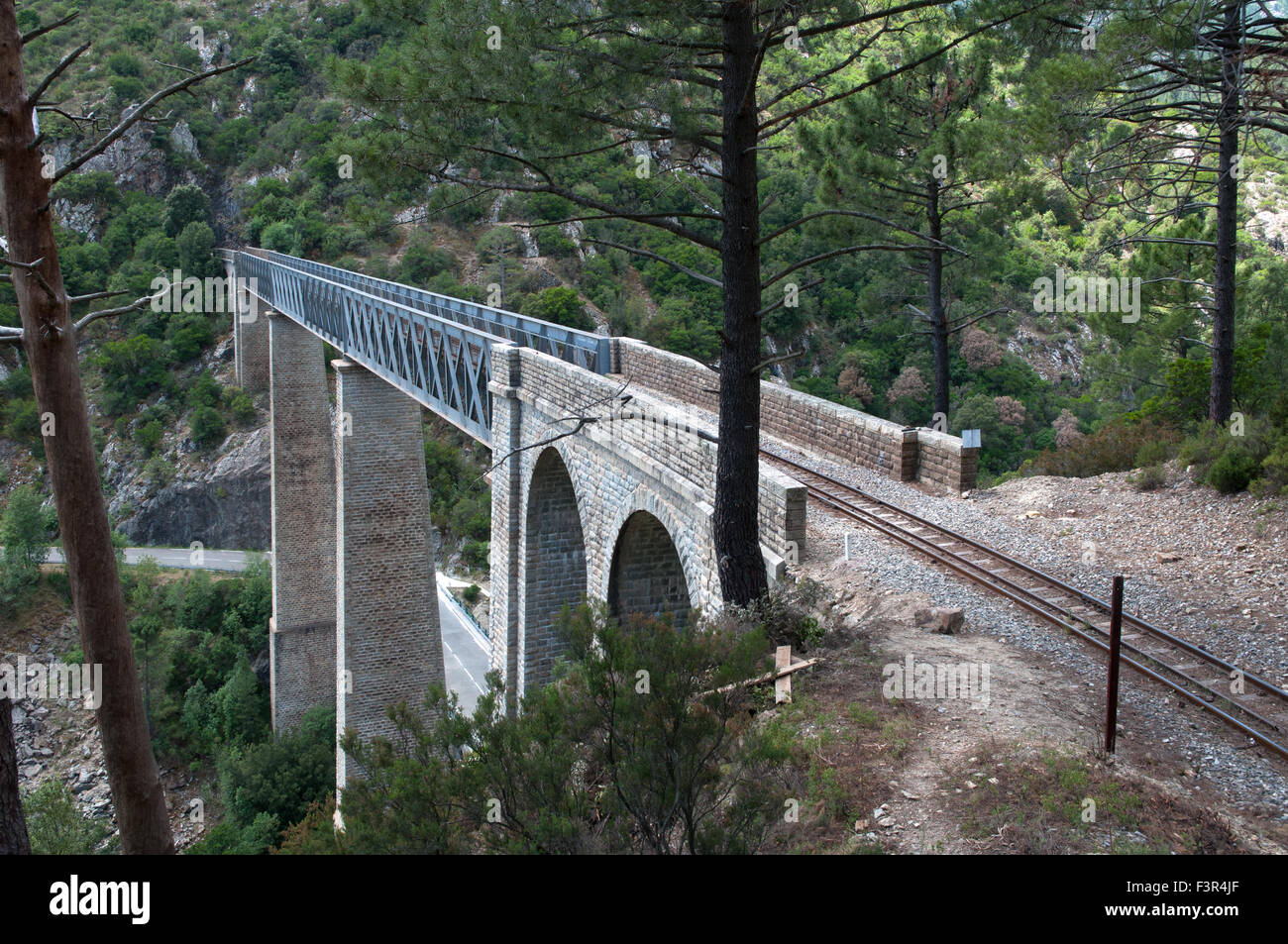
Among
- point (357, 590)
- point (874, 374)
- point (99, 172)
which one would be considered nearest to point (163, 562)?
point (357, 590)

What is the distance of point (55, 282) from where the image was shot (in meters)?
3.56

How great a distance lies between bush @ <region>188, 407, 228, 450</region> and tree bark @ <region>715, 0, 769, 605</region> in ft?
→ 104

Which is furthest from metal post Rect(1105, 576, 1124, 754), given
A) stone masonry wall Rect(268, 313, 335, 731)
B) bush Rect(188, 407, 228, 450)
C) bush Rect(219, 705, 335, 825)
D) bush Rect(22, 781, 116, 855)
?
bush Rect(188, 407, 228, 450)

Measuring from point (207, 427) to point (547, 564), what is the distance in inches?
1047

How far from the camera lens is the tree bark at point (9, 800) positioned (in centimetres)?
347

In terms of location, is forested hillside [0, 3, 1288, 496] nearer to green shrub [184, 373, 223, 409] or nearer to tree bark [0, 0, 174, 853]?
green shrub [184, 373, 223, 409]

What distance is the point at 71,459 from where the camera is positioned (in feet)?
11.6

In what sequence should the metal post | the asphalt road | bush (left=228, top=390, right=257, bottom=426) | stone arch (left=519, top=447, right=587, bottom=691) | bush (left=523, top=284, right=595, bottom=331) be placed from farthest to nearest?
1. bush (left=228, top=390, right=257, bottom=426)
2. bush (left=523, top=284, right=595, bottom=331)
3. the asphalt road
4. stone arch (left=519, top=447, right=587, bottom=691)
5. the metal post

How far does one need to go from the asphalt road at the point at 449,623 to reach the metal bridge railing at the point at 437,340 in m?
6.60

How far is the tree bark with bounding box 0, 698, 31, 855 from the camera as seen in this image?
3.47 metres

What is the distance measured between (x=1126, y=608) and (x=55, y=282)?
715cm

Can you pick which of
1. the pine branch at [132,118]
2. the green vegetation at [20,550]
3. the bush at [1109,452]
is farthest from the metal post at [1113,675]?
the green vegetation at [20,550]

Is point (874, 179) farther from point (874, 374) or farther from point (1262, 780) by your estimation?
point (874, 374)
